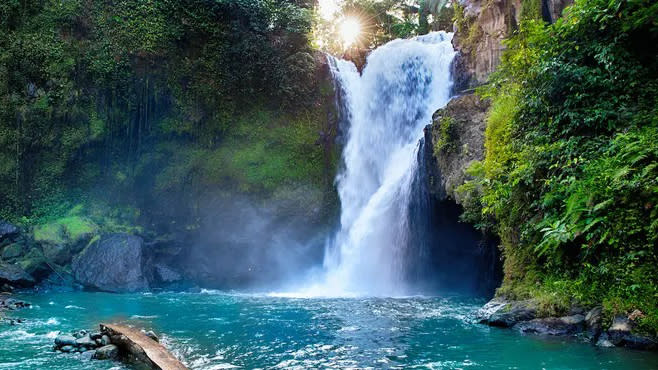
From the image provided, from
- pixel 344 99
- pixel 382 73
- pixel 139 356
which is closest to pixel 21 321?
pixel 139 356

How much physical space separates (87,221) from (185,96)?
20.6 ft

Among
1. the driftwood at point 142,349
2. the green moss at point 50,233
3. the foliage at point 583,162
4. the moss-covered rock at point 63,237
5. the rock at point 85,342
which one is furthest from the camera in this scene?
the green moss at point 50,233

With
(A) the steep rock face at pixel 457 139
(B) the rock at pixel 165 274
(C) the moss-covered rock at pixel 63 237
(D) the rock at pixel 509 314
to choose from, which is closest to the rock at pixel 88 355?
(D) the rock at pixel 509 314

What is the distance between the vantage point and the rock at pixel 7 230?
17203mm

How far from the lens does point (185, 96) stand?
19.7 meters

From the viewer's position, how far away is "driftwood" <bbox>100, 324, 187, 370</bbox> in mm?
6233

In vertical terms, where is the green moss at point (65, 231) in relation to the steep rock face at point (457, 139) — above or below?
below

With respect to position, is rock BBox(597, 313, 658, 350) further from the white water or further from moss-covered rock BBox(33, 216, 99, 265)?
moss-covered rock BBox(33, 216, 99, 265)

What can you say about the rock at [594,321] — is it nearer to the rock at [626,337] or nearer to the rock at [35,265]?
the rock at [626,337]

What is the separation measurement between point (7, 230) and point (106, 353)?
13.2 meters

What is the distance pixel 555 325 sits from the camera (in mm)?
8039

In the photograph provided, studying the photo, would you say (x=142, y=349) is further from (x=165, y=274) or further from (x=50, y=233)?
(x=50, y=233)

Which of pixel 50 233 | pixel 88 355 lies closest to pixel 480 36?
pixel 88 355

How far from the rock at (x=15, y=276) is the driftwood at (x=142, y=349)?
9.86 meters
